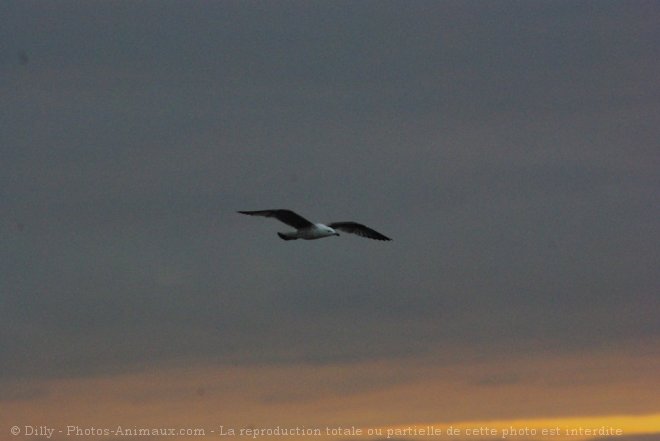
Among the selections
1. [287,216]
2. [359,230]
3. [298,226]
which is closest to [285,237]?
[298,226]

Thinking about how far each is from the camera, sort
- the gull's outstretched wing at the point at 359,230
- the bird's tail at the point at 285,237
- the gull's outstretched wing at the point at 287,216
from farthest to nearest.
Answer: the gull's outstretched wing at the point at 359,230
the bird's tail at the point at 285,237
the gull's outstretched wing at the point at 287,216

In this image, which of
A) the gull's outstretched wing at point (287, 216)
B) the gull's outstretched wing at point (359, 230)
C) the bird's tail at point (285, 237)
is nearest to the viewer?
the gull's outstretched wing at point (287, 216)

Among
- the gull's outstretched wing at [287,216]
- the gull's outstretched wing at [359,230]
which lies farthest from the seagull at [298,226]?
the gull's outstretched wing at [359,230]

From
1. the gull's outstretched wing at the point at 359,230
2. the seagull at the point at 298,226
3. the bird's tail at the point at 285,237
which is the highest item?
the gull's outstretched wing at the point at 359,230

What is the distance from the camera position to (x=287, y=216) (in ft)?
362

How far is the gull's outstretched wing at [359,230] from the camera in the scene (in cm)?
11869

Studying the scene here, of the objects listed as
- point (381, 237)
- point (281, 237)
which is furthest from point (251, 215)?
point (381, 237)

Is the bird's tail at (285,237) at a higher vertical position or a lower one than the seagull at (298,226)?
lower

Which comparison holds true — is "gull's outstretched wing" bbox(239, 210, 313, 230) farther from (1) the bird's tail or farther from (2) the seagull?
(1) the bird's tail

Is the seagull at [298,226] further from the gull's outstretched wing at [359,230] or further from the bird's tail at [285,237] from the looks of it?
the gull's outstretched wing at [359,230]

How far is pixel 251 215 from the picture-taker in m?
109

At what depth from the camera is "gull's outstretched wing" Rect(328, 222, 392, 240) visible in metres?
119

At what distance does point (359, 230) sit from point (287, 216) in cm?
1060

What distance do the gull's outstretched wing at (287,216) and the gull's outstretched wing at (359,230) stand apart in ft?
23.6
